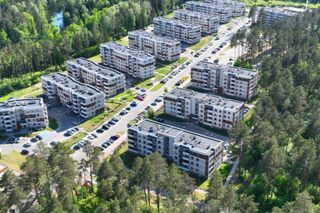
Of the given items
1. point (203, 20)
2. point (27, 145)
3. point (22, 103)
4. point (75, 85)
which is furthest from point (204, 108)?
point (203, 20)

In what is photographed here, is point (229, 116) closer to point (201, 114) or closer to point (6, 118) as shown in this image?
point (201, 114)

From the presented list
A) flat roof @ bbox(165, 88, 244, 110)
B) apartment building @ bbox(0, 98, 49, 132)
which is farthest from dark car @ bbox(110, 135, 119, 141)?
flat roof @ bbox(165, 88, 244, 110)

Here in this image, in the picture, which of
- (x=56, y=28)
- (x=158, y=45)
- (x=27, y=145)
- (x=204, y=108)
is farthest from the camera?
(x=56, y=28)

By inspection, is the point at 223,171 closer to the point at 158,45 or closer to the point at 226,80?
the point at 226,80

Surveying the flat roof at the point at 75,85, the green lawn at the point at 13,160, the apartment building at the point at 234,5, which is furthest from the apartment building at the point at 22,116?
the apartment building at the point at 234,5

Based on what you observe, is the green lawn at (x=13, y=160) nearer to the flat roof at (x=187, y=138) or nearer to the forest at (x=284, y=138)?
the flat roof at (x=187, y=138)

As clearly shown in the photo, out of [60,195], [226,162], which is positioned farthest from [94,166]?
[226,162]

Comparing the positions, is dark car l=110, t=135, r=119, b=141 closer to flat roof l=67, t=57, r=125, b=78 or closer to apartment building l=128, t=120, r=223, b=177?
apartment building l=128, t=120, r=223, b=177
